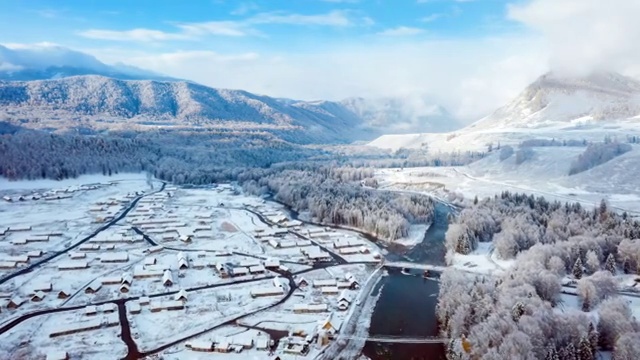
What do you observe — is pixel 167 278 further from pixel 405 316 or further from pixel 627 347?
pixel 627 347

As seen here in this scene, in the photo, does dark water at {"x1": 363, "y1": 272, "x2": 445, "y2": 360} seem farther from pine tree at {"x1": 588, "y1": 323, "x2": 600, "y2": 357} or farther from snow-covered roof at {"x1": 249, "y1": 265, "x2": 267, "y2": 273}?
snow-covered roof at {"x1": 249, "y1": 265, "x2": 267, "y2": 273}

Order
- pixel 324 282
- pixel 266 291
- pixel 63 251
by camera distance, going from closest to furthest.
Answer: pixel 266 291 < pixel 324 282 < pixel 63 251

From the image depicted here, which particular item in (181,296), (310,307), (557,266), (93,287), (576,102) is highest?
(576,102)

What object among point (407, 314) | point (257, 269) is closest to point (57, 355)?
point (257, 269)

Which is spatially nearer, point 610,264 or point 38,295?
point 38,295

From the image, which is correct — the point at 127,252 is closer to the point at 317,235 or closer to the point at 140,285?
the point at 140,285

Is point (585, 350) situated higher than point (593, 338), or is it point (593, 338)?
point (593, 338)

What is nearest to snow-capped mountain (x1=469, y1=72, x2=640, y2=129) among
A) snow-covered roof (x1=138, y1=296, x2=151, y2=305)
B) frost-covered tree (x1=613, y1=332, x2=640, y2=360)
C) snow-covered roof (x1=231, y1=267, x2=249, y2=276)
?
frost-covered tree (x1=613, y1=332, x2=640, y2=360)
